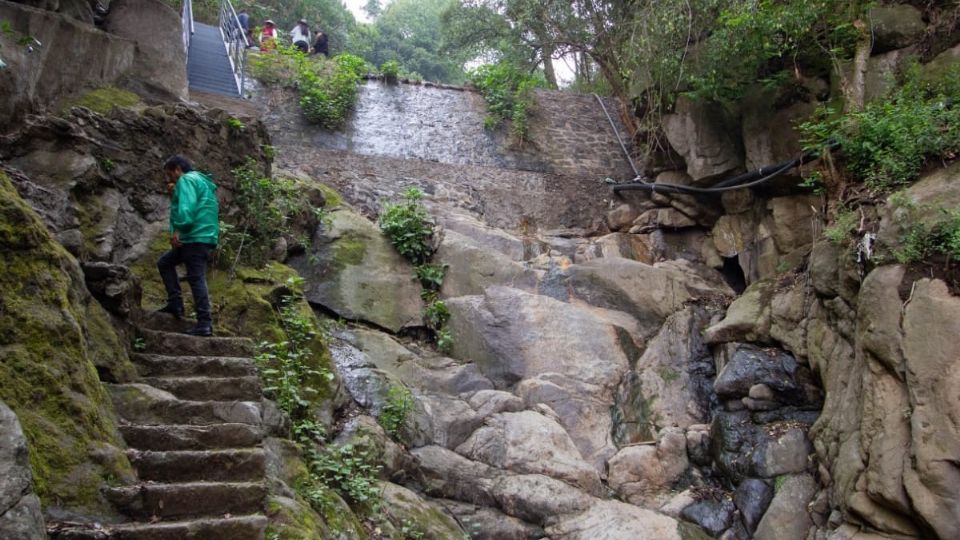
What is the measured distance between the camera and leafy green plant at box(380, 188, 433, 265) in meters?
9.73

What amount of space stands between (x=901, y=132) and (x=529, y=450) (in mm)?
4869

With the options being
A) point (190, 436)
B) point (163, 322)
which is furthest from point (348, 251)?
point (190, 436)

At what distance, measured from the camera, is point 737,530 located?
A: 638 centimetres

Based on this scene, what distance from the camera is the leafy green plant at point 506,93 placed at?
1371cm

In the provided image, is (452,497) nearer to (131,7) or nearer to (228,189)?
(228,189)

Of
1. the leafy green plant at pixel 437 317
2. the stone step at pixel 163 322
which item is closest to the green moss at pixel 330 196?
the leafy green plant at pixel 437 317

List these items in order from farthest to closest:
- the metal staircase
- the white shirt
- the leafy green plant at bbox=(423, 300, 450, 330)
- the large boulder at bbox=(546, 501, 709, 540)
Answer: the white shirt, the metal staircase, the leafy green plant at bbox=(423, 300, 450, 330), the large boulder at bbox=(546, 501, 709, 540)

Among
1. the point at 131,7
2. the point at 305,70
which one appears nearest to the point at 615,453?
the point at 131,7

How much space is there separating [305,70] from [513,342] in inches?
295

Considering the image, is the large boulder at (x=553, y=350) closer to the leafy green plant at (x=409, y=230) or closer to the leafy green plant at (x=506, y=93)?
the leafy green plant at (x=409, y=230)

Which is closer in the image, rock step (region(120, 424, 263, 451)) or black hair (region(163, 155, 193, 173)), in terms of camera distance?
rock step (region(120, 424, 263, 451))

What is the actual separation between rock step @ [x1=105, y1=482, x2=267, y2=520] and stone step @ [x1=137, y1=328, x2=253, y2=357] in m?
1.52

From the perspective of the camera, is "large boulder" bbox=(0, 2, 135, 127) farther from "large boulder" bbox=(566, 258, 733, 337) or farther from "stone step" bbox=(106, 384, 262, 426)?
A: "large boulder" bbox=(566, 258, 733, 337)

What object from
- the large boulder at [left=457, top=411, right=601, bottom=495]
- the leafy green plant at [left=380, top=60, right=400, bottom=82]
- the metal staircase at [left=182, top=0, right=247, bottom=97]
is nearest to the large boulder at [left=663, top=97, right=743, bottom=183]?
the large boulder at [left=457, top=411, right=601, bottom=495]
